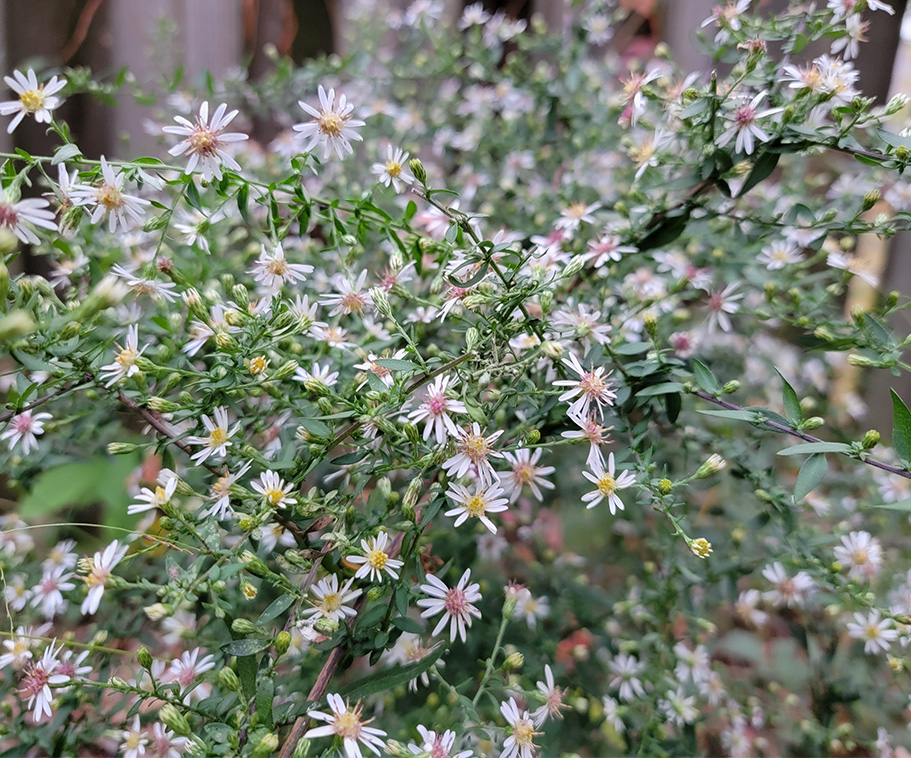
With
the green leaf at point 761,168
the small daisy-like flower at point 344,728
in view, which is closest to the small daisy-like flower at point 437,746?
the small daisy-like flower at point 344,728

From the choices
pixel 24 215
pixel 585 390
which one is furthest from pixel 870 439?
pixel 24 215

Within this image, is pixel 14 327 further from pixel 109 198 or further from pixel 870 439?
pixel 870 439

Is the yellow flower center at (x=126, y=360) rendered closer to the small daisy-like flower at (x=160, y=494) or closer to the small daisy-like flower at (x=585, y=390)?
the small daisy-like flower at (x=160, y=494)

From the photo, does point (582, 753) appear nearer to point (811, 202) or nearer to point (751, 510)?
point (751, 510)

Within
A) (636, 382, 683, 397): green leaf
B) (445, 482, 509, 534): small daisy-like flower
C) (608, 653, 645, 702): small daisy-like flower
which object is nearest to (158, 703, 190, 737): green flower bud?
(445, 482, 509, 534): small daisy-like flower

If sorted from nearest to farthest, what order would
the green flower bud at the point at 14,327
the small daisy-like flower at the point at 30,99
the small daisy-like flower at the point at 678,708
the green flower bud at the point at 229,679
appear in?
1. the green flower bud at the point at 14,327
2. the green flower bud at the point at 229,679
3. the small daisy-like flower at the point at 30,99
4. the small daisy-like flower at the point at 678,708

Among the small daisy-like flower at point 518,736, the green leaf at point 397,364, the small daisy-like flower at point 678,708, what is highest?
the green leaf at point 397,364

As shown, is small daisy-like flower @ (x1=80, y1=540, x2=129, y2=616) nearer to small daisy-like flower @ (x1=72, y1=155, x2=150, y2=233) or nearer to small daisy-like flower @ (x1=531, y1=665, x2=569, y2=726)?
small daisy-like flower @ (x1=72, y1=155, x2=150, y2=233)
